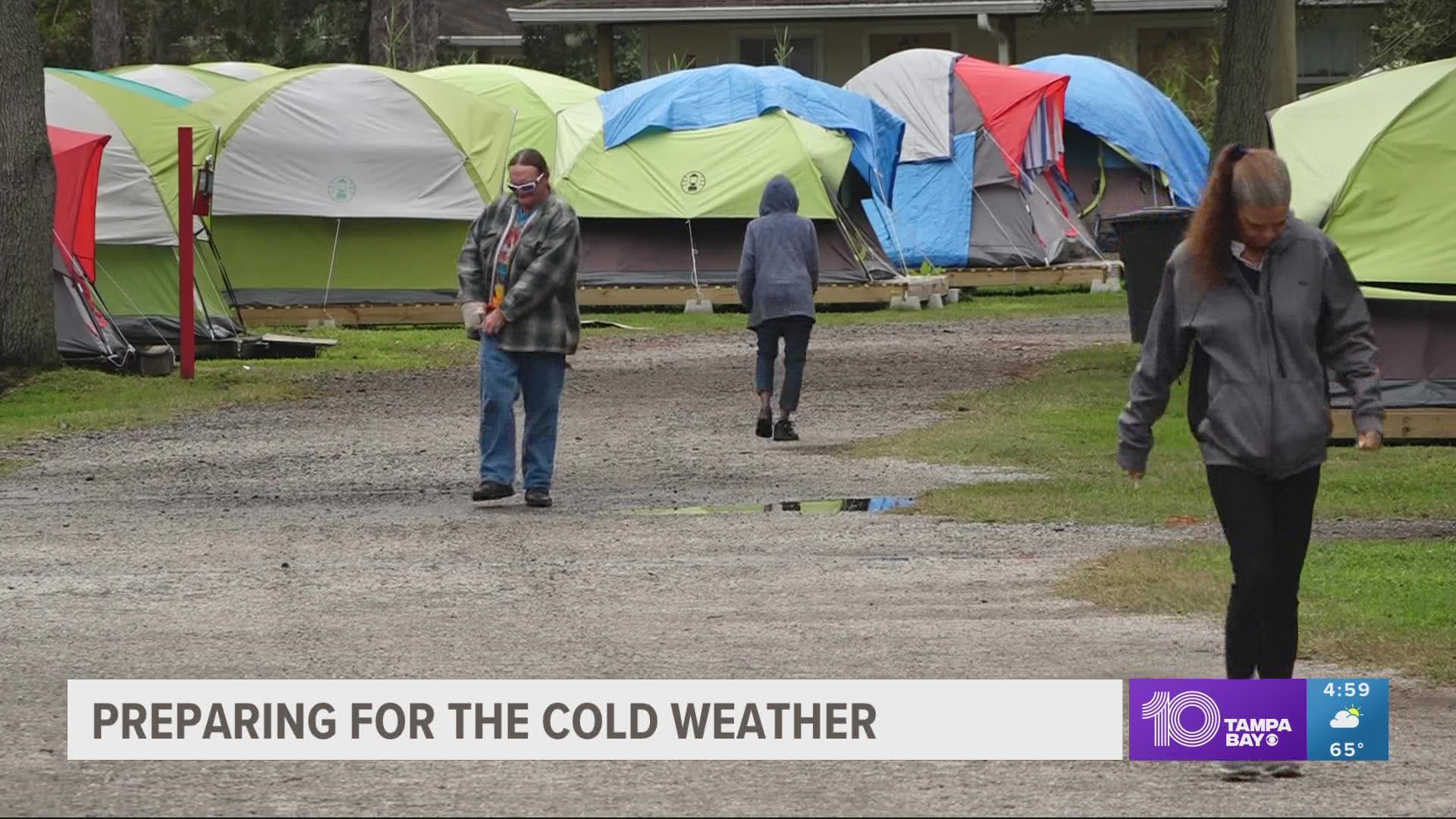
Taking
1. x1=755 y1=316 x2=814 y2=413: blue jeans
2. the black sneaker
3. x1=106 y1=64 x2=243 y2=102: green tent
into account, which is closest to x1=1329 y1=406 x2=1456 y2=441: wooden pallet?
x1=755 y1=316 x2=814 y2=413: blue jeans

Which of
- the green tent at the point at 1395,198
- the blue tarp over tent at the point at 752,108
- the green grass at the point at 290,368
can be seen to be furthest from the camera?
the blue tarp over tent at the point at 752,108

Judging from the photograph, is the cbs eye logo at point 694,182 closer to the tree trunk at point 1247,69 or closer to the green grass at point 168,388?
the green grass at point 168,388

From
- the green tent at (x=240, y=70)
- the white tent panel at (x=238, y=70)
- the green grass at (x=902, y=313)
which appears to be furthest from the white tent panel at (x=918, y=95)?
the white tent panel at (x=238, y=70)

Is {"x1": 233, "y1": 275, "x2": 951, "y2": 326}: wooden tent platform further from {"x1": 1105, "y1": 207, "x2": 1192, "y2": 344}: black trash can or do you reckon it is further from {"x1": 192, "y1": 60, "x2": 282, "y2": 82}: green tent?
{"x1": 1105, "y1": 207, "x2": 1192, "y2": 344}: black trash can

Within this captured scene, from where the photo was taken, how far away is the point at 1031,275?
31938mm

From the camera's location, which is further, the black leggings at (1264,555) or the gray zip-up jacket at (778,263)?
the gray zip-up jacket at (778,263)

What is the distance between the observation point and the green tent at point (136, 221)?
916 inches

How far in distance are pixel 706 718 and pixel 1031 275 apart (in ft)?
81.5

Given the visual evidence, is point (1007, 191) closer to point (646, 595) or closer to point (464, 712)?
point (646, 595)

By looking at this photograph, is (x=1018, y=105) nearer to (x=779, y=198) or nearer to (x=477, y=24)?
(x=779, y=198)

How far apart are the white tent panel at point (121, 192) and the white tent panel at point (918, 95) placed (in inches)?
443

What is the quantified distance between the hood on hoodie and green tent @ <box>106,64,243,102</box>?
48.7 ft

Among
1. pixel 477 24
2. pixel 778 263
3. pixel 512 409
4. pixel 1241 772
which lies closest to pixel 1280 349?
pixel 1241 772

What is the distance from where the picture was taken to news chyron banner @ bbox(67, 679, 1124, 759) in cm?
720
